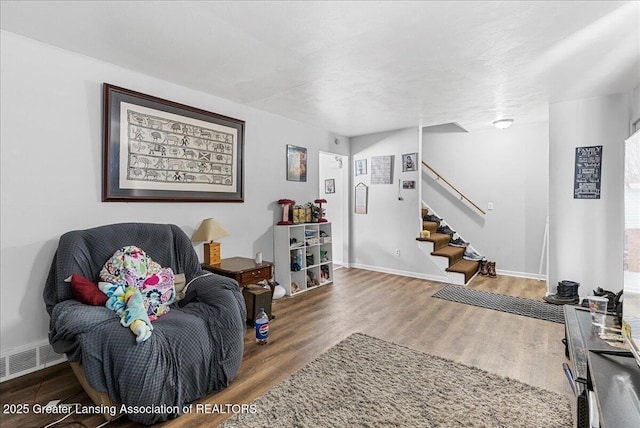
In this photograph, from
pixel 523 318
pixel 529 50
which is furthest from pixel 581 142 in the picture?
pixel 523 318

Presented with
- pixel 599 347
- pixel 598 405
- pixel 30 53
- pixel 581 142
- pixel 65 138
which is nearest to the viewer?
pixel 598 405

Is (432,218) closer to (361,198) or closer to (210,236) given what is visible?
(361,198)

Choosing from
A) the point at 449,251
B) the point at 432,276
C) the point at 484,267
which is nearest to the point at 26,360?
the point at 432,276

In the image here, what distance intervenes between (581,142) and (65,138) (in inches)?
207

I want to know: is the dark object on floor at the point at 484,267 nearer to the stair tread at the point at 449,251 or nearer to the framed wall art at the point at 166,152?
the stair tread at the point at 449,251

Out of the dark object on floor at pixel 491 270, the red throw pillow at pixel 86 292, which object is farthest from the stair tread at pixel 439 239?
the red throw pillow at pixel 86 292

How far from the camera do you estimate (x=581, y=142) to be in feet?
11.9

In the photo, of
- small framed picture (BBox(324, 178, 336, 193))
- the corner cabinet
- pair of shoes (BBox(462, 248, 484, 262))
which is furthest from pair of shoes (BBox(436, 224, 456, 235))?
the corner cabinet

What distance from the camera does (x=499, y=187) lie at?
207 inches

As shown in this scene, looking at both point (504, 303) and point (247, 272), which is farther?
point (504, 303)

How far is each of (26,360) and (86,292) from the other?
3.17 feet

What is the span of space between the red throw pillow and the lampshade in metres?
1.15

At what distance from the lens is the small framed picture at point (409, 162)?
5016 mm

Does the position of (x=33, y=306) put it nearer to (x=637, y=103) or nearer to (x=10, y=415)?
(x=10, y=415)
